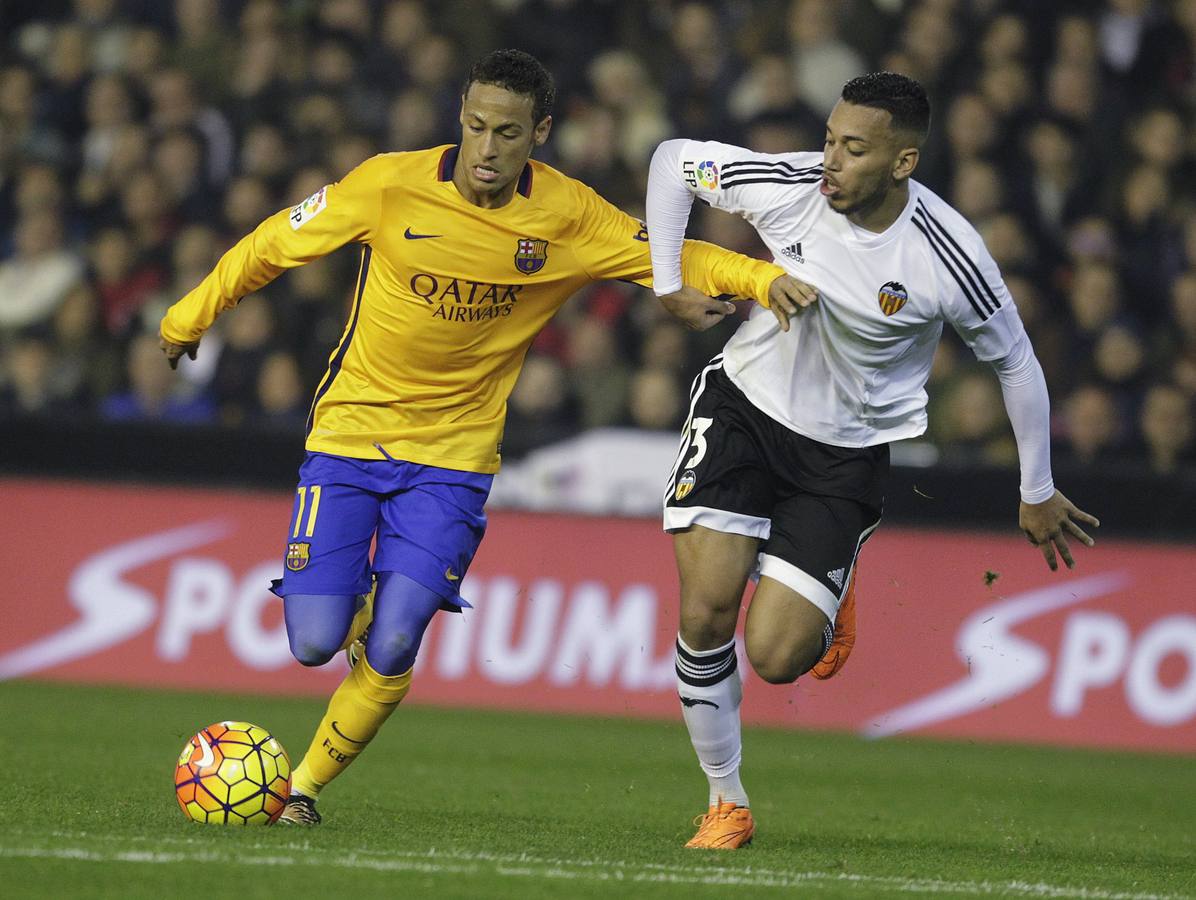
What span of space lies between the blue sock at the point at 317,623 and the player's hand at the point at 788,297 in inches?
66.1

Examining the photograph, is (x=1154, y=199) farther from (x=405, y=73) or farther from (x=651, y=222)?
(x=651, y=222)

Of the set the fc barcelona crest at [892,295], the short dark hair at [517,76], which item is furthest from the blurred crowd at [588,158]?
the short dark hair at [517,76]

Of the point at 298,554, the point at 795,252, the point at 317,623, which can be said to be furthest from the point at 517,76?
the point at 317,623

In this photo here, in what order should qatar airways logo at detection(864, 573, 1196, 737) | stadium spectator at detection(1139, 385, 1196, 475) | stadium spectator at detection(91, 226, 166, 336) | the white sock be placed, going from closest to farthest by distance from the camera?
the white sock
qatar airways logo at detection(864, 573, 1196, 737)
stadium spectator at detection(1139, 385, 1196, 475)
stadium spectator at detection(91, 226, 166, 336)

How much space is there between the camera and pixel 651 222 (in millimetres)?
6355

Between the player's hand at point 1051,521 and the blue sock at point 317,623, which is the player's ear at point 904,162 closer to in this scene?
the player's hand at point 1051,521

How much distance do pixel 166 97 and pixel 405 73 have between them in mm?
1674

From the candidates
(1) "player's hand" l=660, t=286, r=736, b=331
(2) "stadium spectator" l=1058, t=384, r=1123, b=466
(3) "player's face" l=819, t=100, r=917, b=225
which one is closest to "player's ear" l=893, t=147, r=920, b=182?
(3) "player's face" l=819, t=100, r=917, b=225

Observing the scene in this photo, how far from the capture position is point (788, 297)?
595 cm

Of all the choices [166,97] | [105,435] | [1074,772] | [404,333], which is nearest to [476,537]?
[404,333]

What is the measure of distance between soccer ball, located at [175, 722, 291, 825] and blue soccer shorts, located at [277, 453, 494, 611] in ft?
1.82

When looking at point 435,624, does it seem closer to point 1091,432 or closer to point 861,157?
point 1091,432

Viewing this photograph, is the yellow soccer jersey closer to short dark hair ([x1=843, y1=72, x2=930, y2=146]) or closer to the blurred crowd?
short dark hair ([x1=843, y1=72, x2=930, y2=146])

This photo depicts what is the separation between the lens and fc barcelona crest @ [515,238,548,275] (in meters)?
6.27
